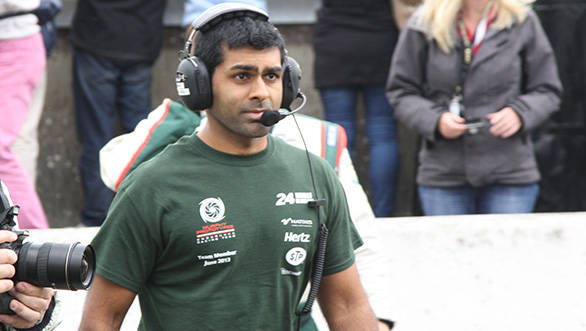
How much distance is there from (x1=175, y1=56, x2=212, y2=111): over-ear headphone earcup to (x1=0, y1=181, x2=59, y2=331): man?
559mm

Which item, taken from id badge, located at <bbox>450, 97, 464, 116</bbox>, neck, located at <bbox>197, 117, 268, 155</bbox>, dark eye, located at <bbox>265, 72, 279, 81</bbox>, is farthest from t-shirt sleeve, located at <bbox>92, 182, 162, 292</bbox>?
id badge, located at <bbox>450, 97, 464, 116</bbox>

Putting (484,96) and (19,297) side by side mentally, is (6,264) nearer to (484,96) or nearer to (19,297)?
(19,297)

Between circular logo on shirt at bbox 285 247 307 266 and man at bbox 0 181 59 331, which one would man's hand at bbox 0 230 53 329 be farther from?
circular logo on shirt at bbox 285 247 307 266

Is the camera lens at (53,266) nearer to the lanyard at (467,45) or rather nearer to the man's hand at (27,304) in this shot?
the man's hand at (27,304)

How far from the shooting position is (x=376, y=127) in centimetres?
572

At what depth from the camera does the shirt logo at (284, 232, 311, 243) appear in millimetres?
2559

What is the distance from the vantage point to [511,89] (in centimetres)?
477

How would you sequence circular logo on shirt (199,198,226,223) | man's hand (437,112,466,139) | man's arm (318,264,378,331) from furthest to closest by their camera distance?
man's hand (437,112,466,139) < man's arm (318,264,378,331) < circular logo on shirt (199,198,226,223)

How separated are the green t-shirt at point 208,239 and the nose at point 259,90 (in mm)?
170

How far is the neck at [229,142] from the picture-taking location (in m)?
2.58

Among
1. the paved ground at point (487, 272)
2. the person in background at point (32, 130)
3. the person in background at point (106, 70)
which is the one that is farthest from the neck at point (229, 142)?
the person in background at point (106, 70)

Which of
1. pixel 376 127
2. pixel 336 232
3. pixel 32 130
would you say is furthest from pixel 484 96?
pixel 32 130

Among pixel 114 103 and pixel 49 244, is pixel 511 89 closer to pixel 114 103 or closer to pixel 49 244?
pixel 114 103

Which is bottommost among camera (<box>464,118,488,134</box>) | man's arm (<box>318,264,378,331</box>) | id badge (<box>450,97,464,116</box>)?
camera (<box>464,118,488,134</box>)
